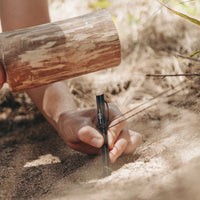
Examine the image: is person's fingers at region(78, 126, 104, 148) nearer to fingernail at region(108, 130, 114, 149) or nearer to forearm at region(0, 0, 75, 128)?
fingernail at region(108, 130, 114, 149)

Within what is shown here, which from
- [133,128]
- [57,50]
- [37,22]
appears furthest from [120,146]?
[37,22]

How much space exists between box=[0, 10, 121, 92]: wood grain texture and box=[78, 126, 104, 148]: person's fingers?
236 millimetres

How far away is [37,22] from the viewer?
1589 mm

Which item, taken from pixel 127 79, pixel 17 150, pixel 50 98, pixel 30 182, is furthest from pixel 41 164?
pixel 127 79

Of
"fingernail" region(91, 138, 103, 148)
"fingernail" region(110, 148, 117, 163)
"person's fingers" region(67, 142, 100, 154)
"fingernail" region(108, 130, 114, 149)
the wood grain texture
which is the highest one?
the wood grain texture

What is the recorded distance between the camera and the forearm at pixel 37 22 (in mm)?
1519

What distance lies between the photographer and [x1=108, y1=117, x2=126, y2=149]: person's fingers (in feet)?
3.73

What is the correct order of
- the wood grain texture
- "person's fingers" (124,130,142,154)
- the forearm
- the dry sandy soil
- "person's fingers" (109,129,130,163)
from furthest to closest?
1. the forearm
2. "person's fingers" (124,130,142,154)
3. "person's fingers" (109,129,130,163)
4. the wood grain texture
5. the dry sandy soil

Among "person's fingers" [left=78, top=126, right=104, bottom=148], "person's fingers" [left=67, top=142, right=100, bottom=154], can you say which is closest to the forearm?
"person's fingers" [left=67, top=142, right=100, bottom=154]

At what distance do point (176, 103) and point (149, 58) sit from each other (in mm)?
509

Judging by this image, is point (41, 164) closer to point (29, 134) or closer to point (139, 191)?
point (29, 134)

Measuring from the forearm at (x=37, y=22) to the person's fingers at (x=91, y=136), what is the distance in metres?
0.37

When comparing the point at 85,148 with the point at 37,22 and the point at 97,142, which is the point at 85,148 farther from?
the point at 37,22

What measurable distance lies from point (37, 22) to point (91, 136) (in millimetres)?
833
